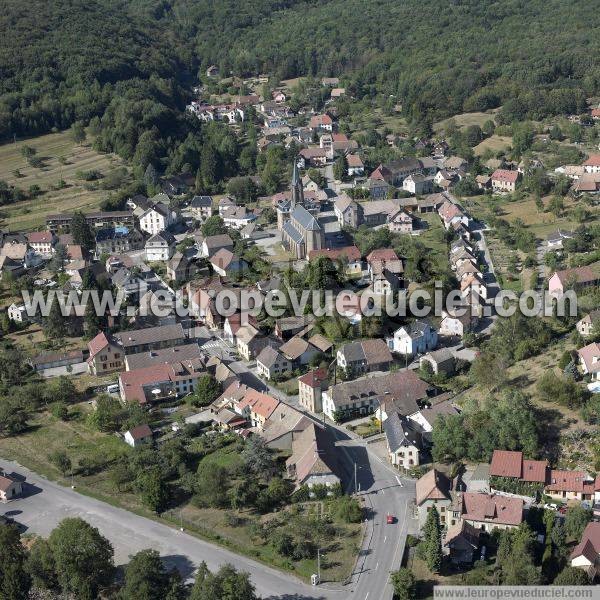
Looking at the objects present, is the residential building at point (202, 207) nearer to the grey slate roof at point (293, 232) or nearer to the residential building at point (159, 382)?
the grey slate roof at point (293, 232)

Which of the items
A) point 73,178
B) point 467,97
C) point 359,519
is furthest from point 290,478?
point 467,97

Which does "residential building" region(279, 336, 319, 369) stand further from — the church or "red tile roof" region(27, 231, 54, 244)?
"red tile roof" region(27, 231, 54, 244)

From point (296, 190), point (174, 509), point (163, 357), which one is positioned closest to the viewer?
point (174, 509)

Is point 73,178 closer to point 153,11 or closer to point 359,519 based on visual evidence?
point 359,519

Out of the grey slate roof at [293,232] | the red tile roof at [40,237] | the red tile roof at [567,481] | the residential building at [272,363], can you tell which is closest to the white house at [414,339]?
the residential building at [272,363]

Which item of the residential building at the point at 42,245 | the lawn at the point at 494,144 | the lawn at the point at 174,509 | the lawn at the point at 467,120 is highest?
the lawn at the point at 467,120

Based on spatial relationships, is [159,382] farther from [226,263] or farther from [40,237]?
[40,237]

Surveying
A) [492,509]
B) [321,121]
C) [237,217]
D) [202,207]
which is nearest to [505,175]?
[237,217]

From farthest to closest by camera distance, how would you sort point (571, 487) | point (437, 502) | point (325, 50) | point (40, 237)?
point (325, 50), point (40, 237), point (571, 487), point (437, 502)
